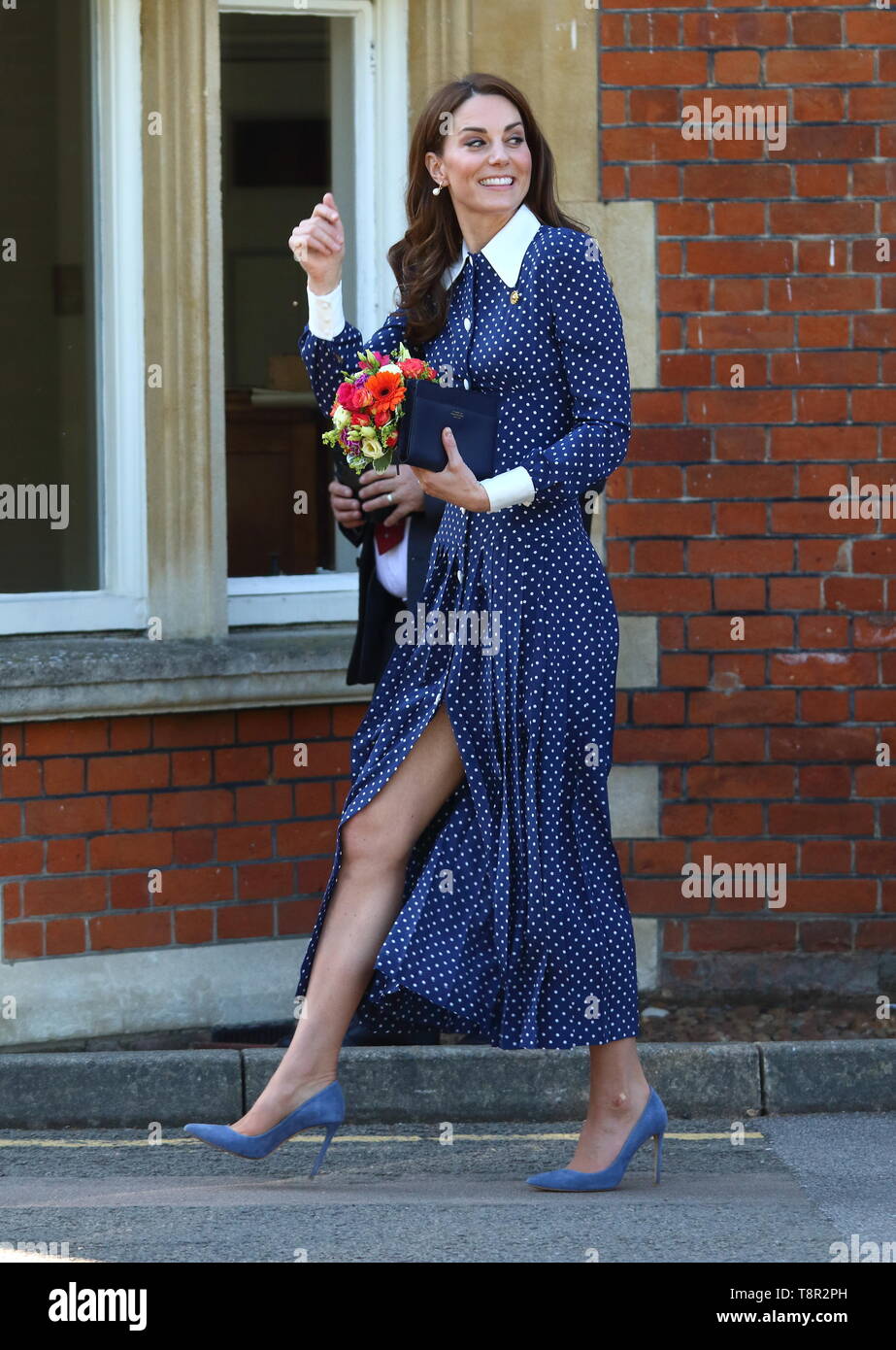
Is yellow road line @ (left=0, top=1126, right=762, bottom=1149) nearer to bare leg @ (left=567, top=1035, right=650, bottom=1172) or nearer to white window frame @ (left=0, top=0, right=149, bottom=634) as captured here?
bare leg @ (left=567, top=1035, right=650, bottom=1172)

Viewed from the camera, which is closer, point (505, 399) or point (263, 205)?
point (505, 399)

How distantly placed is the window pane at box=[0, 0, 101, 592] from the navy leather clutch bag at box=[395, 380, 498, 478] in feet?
6.78

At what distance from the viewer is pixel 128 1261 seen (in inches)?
154

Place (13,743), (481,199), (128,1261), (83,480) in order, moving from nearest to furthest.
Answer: (128,1261)
(481,199)
(13,743)
(83,480)

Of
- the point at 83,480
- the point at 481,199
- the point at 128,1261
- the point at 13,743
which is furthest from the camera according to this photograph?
the point at 83,480

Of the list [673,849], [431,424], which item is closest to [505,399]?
[431,424]

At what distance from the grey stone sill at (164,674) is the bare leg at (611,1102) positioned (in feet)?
4.86

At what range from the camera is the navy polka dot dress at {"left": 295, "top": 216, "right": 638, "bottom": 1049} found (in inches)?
170

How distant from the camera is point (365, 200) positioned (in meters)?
6.18

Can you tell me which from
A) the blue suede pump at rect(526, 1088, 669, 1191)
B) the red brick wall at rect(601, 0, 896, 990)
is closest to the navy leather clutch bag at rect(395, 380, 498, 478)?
the blue suede pump at rect(526, 1088, 669, 1191)

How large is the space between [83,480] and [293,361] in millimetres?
709

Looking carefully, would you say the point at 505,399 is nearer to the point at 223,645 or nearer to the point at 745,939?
the point at 223,645

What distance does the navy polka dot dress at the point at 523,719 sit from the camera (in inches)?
170

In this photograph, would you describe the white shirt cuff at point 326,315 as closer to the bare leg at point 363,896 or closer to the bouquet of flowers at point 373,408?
the bouquet of flowers at point 373,408
